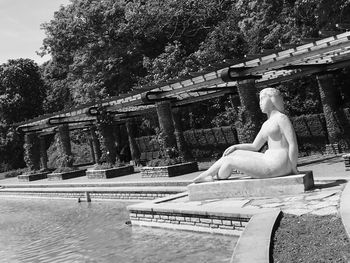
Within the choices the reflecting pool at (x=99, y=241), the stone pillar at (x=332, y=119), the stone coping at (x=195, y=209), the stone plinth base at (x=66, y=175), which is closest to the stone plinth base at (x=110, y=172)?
the stone plinth base at (x=66, y=175)

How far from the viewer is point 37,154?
27234mm

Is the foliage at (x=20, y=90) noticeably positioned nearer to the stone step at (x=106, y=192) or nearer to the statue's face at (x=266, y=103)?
the stone step at (x=106, y=192)

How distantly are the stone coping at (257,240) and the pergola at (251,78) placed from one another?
6.00 meters

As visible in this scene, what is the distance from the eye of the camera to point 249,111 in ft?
43.7

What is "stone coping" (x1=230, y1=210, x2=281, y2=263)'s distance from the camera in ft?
14.8

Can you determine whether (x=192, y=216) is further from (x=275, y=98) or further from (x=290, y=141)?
(x=275, y=98)

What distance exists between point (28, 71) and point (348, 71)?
31523 mm

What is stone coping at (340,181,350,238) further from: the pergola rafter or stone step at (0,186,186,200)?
stone step at (0,186,186,200)

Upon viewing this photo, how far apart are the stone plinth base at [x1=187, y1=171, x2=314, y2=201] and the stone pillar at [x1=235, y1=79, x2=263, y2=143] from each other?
4.81 metres

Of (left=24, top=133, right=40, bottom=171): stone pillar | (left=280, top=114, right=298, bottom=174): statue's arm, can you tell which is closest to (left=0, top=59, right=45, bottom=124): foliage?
(left=24, top=133, right=40, bottom=171): stone pillar

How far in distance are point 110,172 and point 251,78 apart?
28.3ft

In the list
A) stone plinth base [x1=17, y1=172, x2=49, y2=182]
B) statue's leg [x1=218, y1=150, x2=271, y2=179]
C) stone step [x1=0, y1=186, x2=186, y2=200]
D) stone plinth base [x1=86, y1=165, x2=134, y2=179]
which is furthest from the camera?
stone plinth base [x1=17, y1=172, x2=49, y2=182]

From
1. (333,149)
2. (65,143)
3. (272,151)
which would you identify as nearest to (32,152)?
(65,143)

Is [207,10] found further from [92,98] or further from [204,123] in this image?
[92,98]
